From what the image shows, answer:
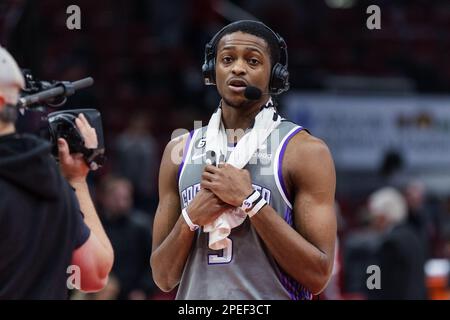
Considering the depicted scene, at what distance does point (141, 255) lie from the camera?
8.93 metres

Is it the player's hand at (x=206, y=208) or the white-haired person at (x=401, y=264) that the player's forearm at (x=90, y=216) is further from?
the white-haired person at (x=401, y=264)

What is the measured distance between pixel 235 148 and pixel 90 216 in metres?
0.63

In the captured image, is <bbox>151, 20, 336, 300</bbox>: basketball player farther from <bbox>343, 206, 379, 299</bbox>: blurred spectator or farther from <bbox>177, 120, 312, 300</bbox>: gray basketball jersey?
<bbox>343, 206, 379, 299</bbox>: blurred spectator

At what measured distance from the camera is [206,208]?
407 centimetres

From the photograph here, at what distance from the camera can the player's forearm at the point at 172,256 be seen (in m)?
4.15

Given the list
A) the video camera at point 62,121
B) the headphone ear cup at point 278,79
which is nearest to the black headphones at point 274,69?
the headphone ear cup at point 278,79

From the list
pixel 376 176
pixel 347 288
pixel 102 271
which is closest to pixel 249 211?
pixel 102 271

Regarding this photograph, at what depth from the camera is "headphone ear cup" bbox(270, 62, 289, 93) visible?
4.28 m

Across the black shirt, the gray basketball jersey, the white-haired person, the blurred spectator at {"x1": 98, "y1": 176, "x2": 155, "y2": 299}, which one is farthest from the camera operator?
the white-haired person

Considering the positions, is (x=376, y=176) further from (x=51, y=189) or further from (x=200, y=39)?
(x=51, y=189)

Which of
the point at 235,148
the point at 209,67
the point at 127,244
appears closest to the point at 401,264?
the point at 127,244

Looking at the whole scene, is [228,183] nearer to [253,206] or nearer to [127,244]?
[253,206]

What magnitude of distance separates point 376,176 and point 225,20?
10.5ft

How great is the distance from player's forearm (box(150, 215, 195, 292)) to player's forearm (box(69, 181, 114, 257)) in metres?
0.28
